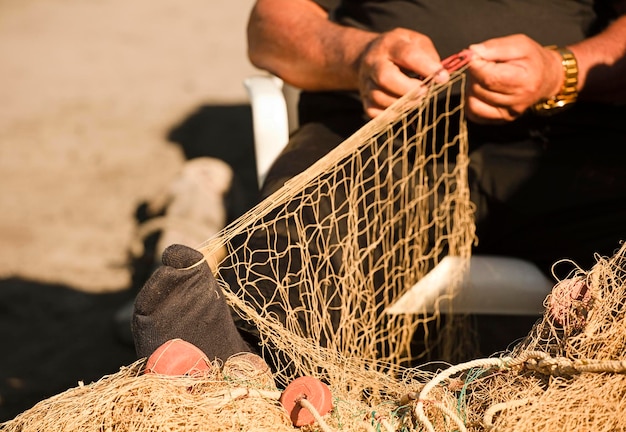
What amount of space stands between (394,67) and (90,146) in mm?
2257

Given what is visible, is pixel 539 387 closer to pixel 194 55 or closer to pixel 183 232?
pixel 183 232

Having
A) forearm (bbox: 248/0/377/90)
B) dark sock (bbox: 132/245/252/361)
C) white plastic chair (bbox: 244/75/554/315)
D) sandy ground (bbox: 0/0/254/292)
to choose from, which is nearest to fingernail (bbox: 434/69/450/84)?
forearm (bbox: 248/0/377/90)

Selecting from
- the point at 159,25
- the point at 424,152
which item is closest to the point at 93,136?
the point at 159,25

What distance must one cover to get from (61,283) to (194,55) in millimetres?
2185

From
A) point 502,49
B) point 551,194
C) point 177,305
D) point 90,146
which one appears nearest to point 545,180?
point 551,194

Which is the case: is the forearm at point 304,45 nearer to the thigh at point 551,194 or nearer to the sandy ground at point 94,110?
the thigh at point 551,194

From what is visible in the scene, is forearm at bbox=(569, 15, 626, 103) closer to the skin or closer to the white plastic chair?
the skin

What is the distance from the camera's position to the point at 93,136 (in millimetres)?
3436

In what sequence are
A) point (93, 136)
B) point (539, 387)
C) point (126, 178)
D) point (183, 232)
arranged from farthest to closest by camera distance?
point (93, 136), point (126, 178), point (183, 232), point (539, 387)

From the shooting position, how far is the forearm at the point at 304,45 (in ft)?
5.06

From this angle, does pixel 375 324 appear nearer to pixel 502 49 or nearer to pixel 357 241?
pixel 357 241

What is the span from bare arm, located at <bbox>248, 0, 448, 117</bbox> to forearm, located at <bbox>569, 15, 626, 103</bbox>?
11.9 inches

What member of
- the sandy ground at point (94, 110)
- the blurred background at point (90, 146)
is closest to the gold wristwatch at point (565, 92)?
the blurred background at point (90, 146)

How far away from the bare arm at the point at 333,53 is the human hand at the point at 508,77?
9cm
